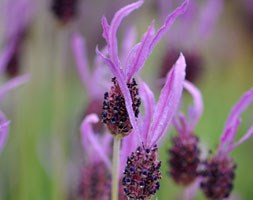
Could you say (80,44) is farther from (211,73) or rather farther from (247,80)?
(211,73)

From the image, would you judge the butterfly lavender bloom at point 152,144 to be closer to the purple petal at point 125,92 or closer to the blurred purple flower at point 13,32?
the purple petal at point 125,92

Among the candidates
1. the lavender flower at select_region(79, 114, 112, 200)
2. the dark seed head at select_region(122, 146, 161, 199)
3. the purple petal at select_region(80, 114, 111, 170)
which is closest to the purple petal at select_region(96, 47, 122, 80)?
the dark seed head at select_region(122, 146, 161, 199)

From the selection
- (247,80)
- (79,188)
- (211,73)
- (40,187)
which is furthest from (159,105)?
(211,73)

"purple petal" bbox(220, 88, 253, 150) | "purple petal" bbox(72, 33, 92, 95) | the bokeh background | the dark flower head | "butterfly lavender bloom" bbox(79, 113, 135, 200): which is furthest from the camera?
the bokeh background

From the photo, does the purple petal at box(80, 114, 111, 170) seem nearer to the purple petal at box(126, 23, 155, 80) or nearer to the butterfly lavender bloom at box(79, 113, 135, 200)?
the butterfly lavender bloom at box(79, 113, 135, 200)

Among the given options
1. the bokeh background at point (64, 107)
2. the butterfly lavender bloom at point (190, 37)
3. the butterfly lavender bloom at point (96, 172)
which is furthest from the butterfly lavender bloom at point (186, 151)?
the butterfly lavender bloom at point (190, 37)

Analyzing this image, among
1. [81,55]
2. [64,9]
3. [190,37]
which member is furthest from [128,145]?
[190,37]

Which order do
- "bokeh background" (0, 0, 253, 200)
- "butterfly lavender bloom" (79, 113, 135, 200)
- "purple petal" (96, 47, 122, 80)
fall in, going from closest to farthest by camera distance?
"purple petal" (96, 47, 122, 80) → "butterfly lavender bloom" (79, 113, 135, 200) → "bokeh background" (0, 0, 253, 200)
